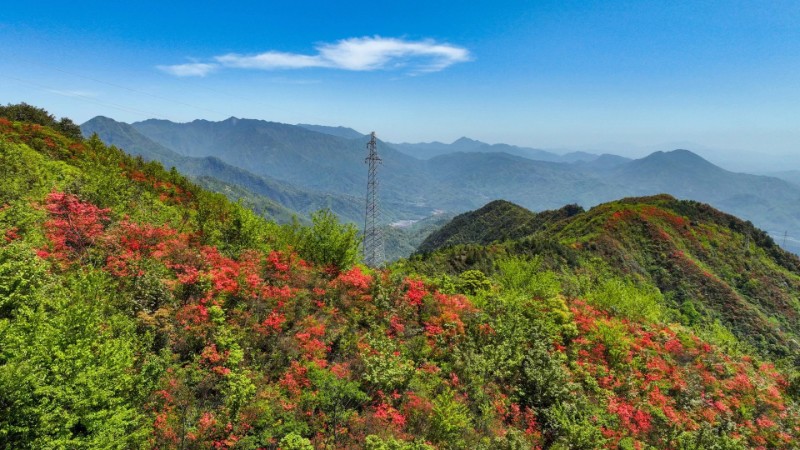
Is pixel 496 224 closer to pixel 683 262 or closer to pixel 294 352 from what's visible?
pixel 683 262

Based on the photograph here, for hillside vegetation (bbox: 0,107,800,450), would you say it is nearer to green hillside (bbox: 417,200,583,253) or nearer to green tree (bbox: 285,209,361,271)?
green tree (bbox: 285,209,361,271)

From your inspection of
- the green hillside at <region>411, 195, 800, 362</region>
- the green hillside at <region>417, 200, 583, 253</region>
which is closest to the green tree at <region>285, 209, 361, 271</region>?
the green hillside at <region>411, 195, 800, 362</region>

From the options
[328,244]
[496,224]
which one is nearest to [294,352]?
[328,244]

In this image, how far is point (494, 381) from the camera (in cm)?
2095

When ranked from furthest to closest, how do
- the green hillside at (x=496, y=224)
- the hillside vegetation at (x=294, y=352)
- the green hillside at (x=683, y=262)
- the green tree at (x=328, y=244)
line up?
the green hillside at (x=496, y=224)
the green hillside at (x=683, y=262)
the green tree at (x=328, y=244)
the hillside vegetation at (x=294, y=352)

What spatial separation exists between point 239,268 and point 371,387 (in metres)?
9.92

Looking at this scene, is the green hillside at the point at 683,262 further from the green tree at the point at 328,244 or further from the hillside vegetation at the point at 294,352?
the green tree at the point at 328,244

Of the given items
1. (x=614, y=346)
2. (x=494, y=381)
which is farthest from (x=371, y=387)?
(x=614, y=346)

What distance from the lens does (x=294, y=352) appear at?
17875mm

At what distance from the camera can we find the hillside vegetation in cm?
1138

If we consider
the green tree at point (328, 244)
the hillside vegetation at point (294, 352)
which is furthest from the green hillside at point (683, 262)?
the green tree at point (328, 244)

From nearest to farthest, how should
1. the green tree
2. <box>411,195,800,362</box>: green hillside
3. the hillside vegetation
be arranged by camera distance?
1. the hillside vegetation
2. the green tree
3. <box>411,195,800,362</box>: green hillside

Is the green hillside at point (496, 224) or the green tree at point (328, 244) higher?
the green tree at point (328, 244)

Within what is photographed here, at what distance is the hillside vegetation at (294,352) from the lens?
1138 centimetres
